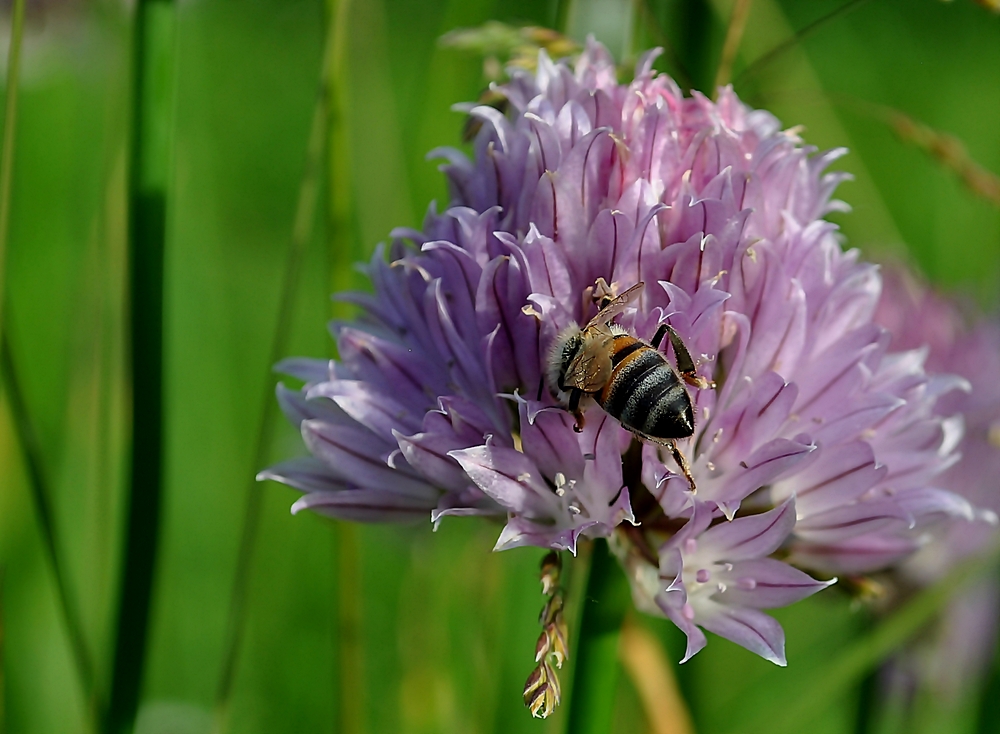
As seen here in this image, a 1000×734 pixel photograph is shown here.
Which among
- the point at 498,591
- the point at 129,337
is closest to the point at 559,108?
the point at 129,337

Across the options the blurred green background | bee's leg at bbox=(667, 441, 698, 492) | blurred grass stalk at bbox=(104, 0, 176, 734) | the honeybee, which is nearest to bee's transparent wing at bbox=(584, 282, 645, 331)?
the honeybee

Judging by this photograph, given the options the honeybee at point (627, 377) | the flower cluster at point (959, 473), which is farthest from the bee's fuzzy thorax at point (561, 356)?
the flower cluster at point (959, 473)

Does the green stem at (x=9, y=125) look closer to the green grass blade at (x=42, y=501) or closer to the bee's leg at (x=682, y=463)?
the green grass blade at (x=42, y=501)

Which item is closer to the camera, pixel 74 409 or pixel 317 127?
pixel 317 127

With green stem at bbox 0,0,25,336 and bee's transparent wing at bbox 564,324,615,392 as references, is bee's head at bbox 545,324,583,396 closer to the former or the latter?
bee's transparent wing at bbox 564,324,615,392

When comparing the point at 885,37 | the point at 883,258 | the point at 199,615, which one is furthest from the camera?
the point at 885,37

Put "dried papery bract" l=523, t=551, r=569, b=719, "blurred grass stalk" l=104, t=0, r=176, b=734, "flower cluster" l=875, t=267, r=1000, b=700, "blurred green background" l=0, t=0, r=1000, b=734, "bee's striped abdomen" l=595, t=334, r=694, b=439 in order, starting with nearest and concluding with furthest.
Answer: "dried papery bract" l=523, t=551, r=569, b=719, "bee's striped abdomen" l=595, t=334, r=694, b=439, "blurred grass stalk" l=104, t=0, r=176, b=734, "blurred green background" l=0, t=0, r=1000, b=734, "flower cluster" l=875, t=267, r=1000, b=700

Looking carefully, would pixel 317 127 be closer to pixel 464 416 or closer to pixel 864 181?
pixel 464 416
